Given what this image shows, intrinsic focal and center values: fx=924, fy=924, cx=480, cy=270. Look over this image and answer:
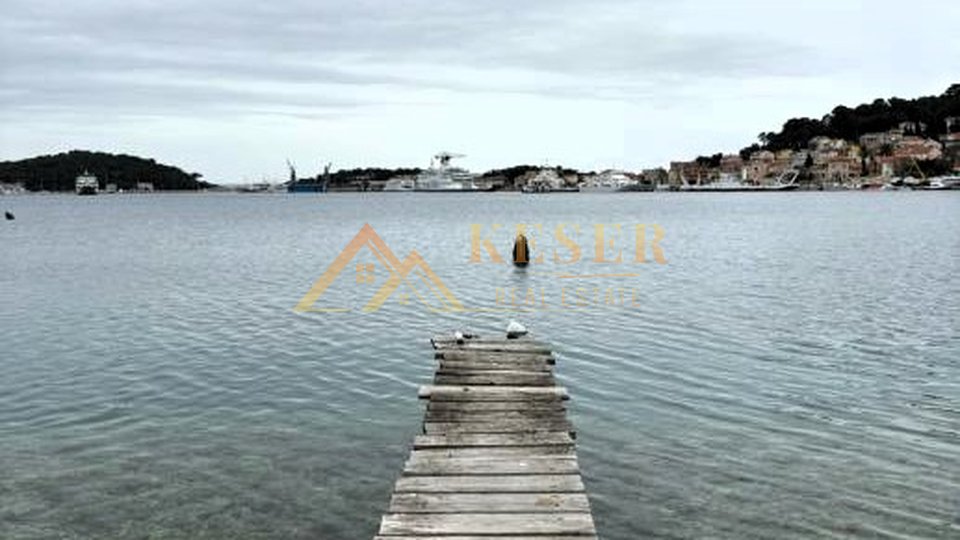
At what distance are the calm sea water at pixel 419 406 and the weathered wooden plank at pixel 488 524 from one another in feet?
10.7

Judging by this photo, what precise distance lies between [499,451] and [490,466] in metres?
0.70

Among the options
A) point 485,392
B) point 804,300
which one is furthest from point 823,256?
point 485,392

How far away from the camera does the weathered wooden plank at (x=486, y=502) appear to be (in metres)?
11.9

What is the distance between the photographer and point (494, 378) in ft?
60.6

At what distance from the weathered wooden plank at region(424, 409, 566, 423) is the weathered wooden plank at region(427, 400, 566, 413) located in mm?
110

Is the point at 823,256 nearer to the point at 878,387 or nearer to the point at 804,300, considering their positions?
the point at 804,300

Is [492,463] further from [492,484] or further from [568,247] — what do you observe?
[568,247]

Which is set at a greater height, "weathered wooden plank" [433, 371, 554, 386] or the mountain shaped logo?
"weathered wooden plank" [433, 371, 554, 386]

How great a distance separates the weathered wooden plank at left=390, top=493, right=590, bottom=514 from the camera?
11.9 m

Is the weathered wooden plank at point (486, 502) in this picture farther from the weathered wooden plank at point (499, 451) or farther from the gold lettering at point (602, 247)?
the gold lettering at point (602, 247)

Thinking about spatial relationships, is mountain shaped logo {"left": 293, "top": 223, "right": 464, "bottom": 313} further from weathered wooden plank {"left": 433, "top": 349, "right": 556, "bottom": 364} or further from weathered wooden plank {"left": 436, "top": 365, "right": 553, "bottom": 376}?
weathered wooden plank {"left": 436, "top": 365, "right": 553, "bottom": 376}

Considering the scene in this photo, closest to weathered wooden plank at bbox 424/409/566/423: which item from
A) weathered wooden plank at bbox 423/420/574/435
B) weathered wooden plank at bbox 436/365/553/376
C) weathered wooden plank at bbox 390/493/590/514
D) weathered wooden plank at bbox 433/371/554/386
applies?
weathered wooden plank at bbox 423/420/574/435

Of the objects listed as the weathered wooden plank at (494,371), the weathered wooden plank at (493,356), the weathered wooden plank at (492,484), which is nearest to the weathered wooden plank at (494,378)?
the weathered wooden plank at (494,371)

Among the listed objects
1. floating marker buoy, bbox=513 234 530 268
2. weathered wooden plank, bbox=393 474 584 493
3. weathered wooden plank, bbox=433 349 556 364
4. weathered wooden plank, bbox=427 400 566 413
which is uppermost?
weathered wooden plank, bbox=433 349 556 364
